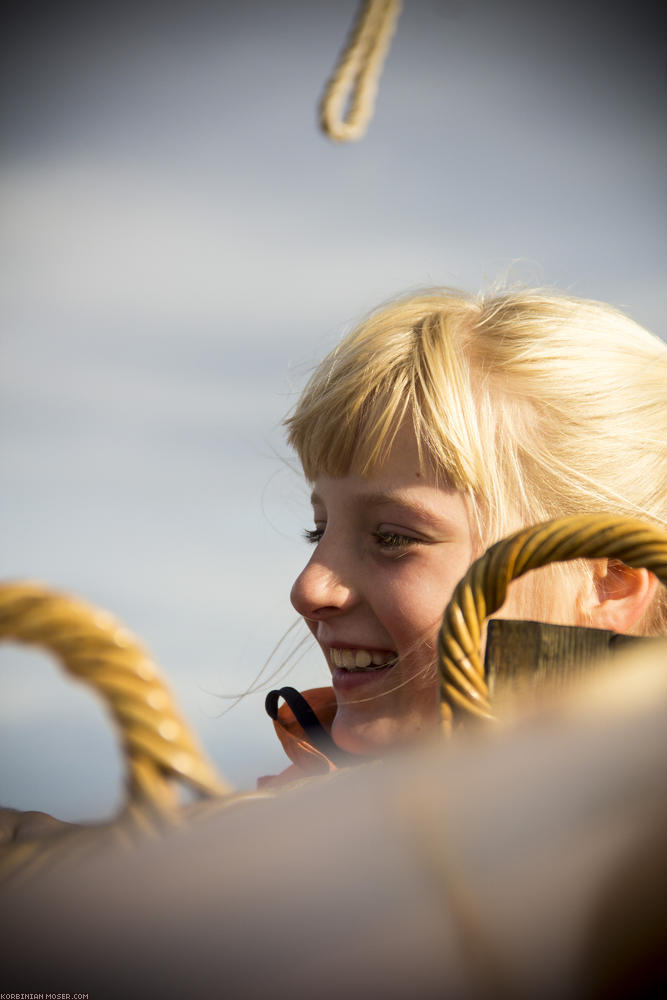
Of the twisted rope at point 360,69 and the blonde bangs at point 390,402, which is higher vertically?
the twisted rope at point 360,69

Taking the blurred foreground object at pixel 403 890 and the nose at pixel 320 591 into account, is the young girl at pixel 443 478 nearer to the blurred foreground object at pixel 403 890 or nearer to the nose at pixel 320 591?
the nose at pixel 320 591

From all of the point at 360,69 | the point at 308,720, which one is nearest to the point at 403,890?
the point at 360,69

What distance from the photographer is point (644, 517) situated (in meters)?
1.06

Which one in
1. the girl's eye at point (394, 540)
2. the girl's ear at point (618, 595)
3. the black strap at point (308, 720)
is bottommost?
the black strap at point (308, 720)

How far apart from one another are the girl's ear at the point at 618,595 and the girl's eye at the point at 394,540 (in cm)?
22

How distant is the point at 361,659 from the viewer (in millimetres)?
977

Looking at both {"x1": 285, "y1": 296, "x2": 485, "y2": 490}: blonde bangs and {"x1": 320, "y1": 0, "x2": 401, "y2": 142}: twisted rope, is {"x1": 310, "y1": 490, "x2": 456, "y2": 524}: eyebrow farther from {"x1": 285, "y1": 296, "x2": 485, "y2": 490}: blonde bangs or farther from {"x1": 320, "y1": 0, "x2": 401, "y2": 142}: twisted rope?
{"x1": 320, "y1": 0, "x2": 401, "y2": 142}: twisted rope

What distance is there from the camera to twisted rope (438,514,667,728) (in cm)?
39

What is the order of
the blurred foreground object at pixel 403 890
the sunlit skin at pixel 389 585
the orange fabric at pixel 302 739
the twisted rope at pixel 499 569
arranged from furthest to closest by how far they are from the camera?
the orange fabric at pixel 302 739, the sunlit skin at pixel 389 585, the twisted rope at pixel 499 569, the blurred foreground object at pixel 403 890

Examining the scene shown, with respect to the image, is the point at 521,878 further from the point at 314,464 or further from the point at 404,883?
the point at 314,464

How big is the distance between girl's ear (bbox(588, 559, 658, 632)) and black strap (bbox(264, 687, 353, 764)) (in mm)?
365

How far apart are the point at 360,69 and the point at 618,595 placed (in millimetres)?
698

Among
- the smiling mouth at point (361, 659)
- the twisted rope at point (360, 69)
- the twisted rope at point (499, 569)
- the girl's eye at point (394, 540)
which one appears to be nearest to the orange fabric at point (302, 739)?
the smiling mouth at point (361, 659)

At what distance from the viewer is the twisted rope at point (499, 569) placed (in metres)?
0.39
